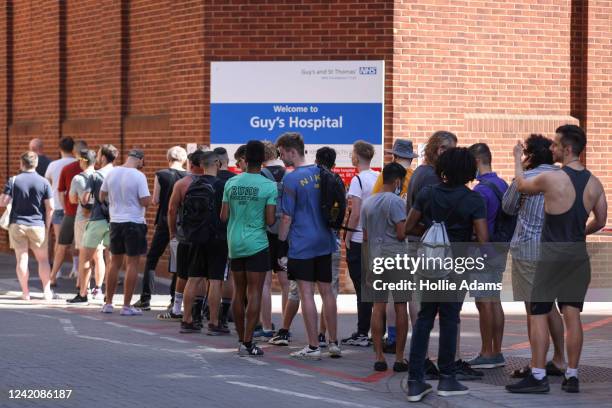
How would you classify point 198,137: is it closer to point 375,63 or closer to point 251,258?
point 375,63

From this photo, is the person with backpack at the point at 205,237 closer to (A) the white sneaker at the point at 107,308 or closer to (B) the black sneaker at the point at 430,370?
(A) the white sneaker at the point at 107,308

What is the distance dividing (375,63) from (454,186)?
7886 millimetres

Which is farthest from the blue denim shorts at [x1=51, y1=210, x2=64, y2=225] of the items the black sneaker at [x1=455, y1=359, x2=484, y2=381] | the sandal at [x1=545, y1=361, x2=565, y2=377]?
the sandal at [x1=545, y1=361, x2=565, y2=377]

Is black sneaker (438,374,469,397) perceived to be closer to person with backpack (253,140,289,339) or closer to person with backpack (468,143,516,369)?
person with backpack (468,143,516,369)

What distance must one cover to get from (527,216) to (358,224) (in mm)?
2662

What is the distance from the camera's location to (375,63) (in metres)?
17.3

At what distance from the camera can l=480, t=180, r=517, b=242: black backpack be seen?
35.4 ft

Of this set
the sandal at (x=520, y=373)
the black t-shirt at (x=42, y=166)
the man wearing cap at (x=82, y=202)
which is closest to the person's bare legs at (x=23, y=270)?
the man wearing cap at (x=82, y=202)

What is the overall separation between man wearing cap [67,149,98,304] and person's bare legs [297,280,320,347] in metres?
5.19

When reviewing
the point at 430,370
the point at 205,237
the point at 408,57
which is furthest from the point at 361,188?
the point at 408,57

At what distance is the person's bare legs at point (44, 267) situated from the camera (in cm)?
1652

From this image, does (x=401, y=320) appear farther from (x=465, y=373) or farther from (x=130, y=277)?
(x=130, y=277)

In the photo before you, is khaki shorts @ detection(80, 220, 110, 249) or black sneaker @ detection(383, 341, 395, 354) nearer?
black sneaker @ detection(383, 341, 395, 354)

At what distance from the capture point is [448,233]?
9609mm
